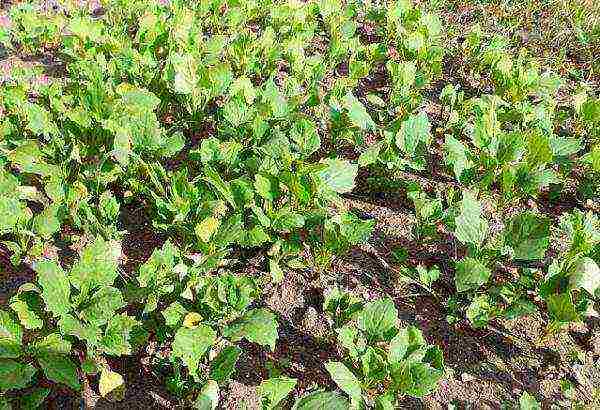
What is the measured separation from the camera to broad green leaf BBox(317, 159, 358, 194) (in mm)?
3127

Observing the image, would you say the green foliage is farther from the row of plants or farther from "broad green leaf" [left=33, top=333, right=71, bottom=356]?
"broad green leaf" [left=33, top=333, right=71, bottom=356]

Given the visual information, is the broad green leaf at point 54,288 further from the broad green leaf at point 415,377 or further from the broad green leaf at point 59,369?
the broad green leaf at point 415,377

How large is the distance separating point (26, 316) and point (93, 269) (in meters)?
0.32

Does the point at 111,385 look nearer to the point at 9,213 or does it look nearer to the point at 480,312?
the point at 9,213

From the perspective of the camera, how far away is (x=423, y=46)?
447 cm

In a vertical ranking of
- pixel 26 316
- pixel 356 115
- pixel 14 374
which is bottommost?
pixel 14 374

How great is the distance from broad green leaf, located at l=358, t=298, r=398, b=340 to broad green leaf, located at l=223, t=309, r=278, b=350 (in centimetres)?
40

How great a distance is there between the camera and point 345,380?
2.34 metres

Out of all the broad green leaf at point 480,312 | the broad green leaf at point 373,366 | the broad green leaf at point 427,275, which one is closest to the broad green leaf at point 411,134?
the broad green leaf at point 427,275

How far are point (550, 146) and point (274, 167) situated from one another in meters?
1.74

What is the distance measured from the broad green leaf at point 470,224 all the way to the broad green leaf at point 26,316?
197cm

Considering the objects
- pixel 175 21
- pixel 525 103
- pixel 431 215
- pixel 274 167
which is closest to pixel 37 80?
pixel 175 21

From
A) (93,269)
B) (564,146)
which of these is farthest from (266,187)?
(564,146)

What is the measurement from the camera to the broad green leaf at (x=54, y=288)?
7.75ft
